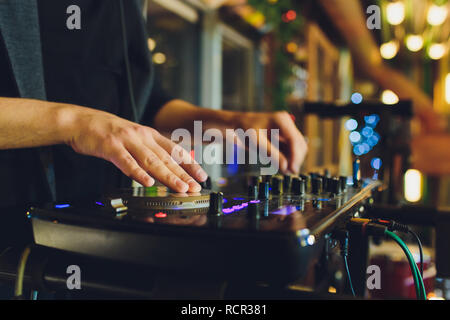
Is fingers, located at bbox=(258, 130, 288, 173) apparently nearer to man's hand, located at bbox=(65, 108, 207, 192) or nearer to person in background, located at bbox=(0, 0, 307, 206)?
person in background, located at bbox=(0, 0, 307, 206)

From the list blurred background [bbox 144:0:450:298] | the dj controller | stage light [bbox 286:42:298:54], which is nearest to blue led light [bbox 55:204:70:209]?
the dj controller

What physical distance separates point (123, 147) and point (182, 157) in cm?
10

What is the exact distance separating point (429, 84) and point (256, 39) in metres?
7.30

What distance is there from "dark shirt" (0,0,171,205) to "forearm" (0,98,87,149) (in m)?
0.13

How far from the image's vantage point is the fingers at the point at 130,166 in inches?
19.4

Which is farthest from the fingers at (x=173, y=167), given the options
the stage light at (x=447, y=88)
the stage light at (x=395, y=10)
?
the stage light at (x=447, y=88)

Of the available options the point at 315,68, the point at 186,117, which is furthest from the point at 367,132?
the point at 315,68

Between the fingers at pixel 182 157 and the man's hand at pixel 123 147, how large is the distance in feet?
0.12

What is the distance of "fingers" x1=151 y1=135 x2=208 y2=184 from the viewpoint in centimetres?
56

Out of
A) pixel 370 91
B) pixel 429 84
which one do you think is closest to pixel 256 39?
pixel 429 84

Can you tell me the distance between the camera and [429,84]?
10.5m

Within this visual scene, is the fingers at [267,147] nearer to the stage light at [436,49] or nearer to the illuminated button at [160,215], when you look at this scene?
the illuminated button at [160,215]

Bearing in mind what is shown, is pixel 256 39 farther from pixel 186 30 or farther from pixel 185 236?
pixel 185 236

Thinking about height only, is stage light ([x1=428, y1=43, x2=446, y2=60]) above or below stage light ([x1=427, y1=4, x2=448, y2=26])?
above
